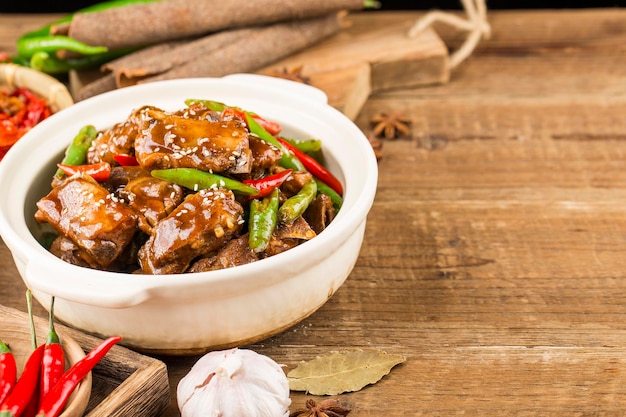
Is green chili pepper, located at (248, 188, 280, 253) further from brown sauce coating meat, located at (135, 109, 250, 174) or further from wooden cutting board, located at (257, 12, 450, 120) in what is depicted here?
wooden cutting board, located at (257, 12, 450, 120)

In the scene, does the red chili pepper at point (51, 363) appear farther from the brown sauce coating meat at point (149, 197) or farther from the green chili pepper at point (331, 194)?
the green chili pepper at point (331, 194)

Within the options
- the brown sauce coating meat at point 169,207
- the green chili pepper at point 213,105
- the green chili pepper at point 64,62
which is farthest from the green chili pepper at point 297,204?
the green chili pepper at point 64,62

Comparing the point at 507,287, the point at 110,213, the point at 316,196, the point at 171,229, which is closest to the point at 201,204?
the point at 171,229

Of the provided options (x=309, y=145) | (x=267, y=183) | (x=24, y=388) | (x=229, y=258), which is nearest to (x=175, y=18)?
(x=309, y=145)

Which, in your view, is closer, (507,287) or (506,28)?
(507,287)

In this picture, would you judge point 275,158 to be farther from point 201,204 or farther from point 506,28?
point 506,28

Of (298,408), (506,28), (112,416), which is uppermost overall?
(112,416)

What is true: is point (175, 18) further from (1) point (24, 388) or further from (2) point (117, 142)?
(1) point (24, 388)
